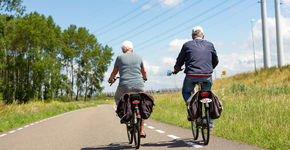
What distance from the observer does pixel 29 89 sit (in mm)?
59406

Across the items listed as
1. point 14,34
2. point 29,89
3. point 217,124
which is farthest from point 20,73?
point 217,124

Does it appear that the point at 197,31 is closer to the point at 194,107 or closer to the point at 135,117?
the point at 194,107

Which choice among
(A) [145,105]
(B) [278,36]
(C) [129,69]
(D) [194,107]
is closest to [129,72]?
(C) [129,69]

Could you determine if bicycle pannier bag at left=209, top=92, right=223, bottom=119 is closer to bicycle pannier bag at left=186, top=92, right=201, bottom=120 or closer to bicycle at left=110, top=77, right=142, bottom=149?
bicycle pannier bag at left=186, top=92, right=201, bottom=120

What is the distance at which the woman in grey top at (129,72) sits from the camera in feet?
23.4

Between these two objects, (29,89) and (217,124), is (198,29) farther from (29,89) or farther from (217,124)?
(29,89)

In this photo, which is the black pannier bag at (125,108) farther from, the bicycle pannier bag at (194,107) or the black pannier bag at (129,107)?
the bicycle pannier bag at (194,107)

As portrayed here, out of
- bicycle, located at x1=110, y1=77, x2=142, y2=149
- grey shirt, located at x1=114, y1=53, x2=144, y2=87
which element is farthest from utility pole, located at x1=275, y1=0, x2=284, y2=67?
bicycle, located at x1=110, y1=77, x2=142, y2=149

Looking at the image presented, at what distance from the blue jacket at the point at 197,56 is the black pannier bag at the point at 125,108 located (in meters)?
1.23

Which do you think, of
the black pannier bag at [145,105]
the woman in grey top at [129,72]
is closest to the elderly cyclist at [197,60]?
the black pannier bag at [145,105]

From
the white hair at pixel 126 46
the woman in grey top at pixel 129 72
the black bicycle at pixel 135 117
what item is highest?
the white hair at pixel 126 46

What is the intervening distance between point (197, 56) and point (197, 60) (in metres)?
0.08

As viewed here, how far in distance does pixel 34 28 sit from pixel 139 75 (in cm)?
5339

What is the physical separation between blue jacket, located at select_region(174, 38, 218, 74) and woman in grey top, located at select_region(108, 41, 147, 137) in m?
0.87
